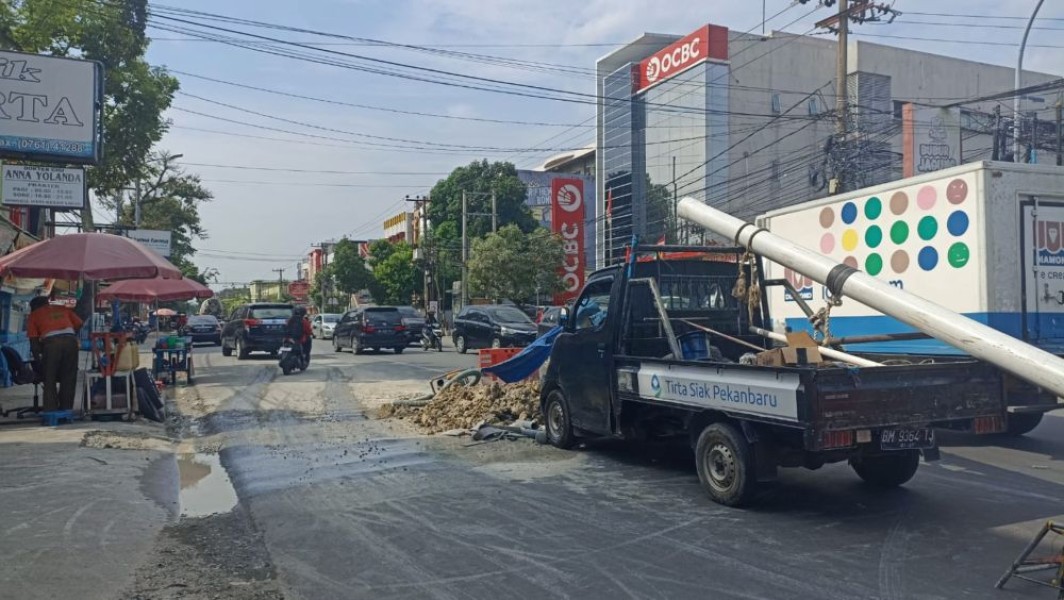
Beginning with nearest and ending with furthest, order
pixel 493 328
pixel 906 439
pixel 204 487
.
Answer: pixel 906 439, pixel 204 487, pixel 493 328

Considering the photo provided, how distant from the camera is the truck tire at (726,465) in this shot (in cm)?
633

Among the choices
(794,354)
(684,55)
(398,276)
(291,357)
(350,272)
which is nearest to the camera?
(794,354)

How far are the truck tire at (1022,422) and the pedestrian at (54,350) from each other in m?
12.0

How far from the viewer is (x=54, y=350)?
35.0ft

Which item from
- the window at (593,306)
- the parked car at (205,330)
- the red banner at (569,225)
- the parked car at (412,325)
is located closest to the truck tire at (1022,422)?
the window at (593,306)

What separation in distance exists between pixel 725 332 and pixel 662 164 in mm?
39500

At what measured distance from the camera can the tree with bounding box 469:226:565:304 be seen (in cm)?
4256

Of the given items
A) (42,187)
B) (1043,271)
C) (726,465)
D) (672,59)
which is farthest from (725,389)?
(672,59)

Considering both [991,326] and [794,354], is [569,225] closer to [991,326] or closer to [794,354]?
[991,326]

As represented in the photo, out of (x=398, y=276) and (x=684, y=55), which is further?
(x=398, y=276)

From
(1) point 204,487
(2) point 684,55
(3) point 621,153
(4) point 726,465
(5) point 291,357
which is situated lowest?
(1) point 204,487

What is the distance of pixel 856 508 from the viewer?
6.57 m

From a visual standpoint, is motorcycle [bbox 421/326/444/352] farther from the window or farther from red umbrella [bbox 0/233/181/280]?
the window

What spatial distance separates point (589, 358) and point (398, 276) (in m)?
50.0
